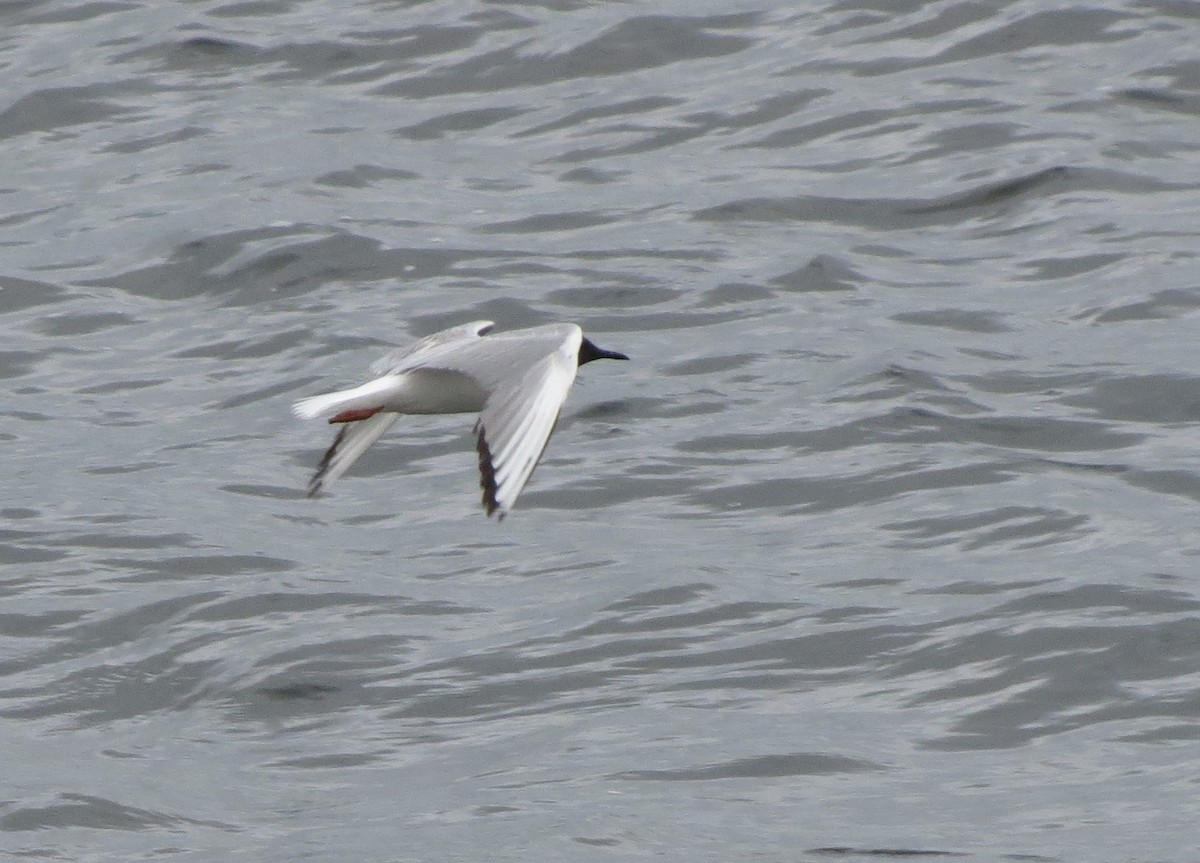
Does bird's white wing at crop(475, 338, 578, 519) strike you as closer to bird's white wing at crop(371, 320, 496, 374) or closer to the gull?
the gull

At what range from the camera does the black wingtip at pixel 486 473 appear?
6.25 meters

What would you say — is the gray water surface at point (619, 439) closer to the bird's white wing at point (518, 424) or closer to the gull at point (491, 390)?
the gull at point (491, 390)

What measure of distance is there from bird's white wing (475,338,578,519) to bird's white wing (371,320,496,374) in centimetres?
66

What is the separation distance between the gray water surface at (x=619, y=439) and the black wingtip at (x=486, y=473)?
1637 millimetres

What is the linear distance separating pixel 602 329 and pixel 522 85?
416 cm

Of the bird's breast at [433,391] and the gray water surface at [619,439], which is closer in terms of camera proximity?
the bird's breast at [433,391]

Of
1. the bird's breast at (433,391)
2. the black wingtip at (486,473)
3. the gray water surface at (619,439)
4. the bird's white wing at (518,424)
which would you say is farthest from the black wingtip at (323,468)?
the black wingtip at (486,473)

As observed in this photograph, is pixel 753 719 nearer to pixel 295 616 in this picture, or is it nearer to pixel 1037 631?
pixel 1037 631

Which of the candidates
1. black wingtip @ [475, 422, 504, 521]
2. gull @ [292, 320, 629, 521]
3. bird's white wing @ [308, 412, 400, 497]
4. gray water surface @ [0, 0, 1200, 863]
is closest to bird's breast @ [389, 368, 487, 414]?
gull @ [292, 320, 629, 521]

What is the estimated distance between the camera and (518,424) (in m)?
6.90

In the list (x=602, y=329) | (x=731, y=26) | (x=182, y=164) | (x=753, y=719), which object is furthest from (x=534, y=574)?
(x=731, y=26)

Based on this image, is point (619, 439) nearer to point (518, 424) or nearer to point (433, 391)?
point (433, 391)

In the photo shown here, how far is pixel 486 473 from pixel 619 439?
503cm

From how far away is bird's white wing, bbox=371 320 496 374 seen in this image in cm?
809
